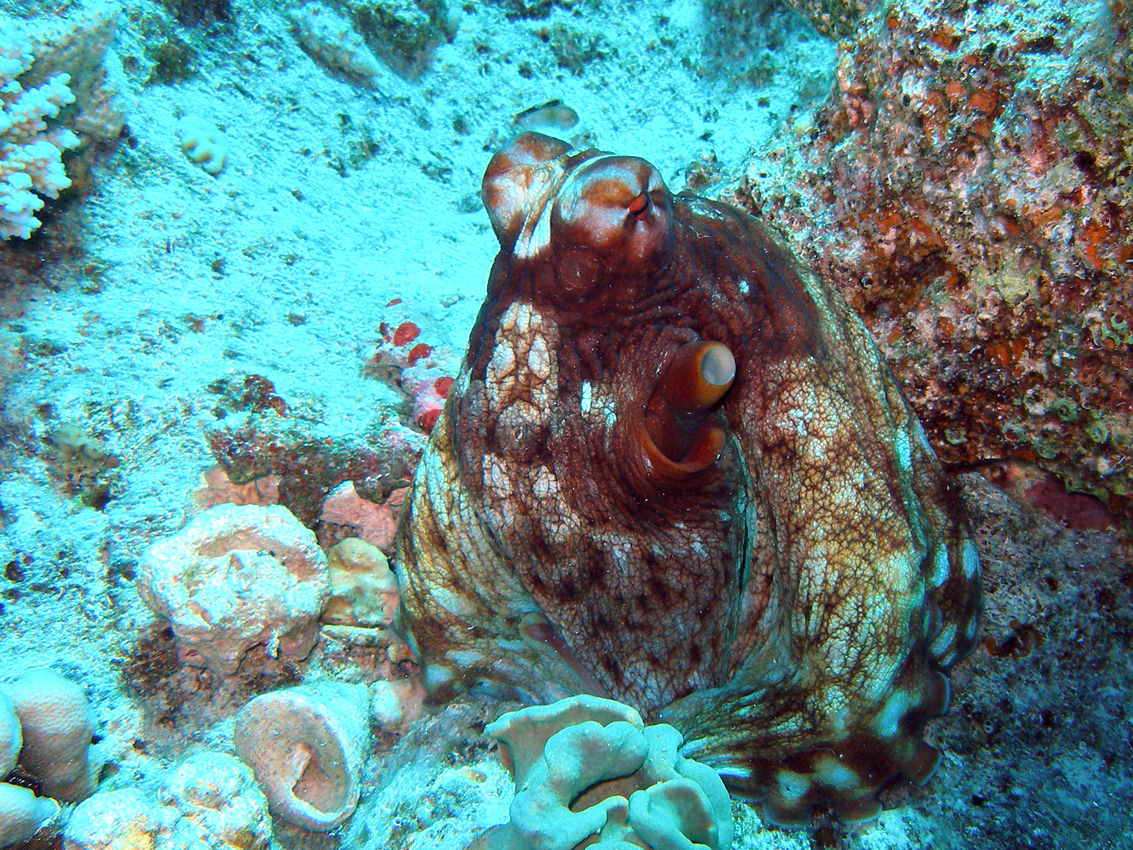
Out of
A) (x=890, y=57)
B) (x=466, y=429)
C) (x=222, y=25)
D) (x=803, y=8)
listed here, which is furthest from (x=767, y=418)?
(x=222, y=25)

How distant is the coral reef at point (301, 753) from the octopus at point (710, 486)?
109cm

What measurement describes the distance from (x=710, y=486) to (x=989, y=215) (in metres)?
1.30

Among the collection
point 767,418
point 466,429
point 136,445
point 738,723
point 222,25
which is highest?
point 222,25

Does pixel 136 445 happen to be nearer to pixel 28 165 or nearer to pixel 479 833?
pixel 28 165

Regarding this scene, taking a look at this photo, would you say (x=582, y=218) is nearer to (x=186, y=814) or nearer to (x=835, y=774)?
(x=835, y=774)

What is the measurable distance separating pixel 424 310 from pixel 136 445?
6.62ft

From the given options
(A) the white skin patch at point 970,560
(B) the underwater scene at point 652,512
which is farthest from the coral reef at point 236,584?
(A) the white skin patch at point 970,560

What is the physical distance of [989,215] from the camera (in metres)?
2.12

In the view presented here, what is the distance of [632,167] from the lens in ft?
6.35

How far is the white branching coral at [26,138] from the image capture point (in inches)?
142

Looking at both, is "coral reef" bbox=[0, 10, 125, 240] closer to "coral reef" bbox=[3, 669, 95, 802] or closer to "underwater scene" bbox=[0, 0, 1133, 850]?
"underwater scene" bbox=[0, 0, 1133, 850]

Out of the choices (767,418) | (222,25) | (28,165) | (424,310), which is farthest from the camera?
(222,25)

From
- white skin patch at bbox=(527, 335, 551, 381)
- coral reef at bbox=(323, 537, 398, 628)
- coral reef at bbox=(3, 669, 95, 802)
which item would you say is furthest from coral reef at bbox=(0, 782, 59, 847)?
white skin patch at bbox=(527, 335, 551, 381)

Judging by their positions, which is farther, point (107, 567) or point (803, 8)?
point (803, 8)
